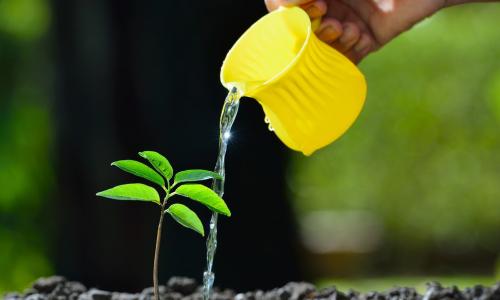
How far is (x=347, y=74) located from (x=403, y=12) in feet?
1.34

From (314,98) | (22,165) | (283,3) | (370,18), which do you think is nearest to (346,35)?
(370,18)

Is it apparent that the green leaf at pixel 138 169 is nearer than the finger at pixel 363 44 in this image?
Yes

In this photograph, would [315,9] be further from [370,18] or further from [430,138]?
[430,138]

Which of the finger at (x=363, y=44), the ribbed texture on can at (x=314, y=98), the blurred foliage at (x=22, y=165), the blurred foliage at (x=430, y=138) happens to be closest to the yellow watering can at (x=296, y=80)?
the ribbed texture on can at (x=314, y=98)

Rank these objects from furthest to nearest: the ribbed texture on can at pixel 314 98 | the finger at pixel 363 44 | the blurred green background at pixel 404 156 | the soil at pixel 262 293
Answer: the blurred green background at pixel 404 156 → the finger at pixel 363 44 → the soil at pixel 262 293 → the ribbed texture on can at pixel 314 98

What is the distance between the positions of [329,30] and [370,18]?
0.20 meters

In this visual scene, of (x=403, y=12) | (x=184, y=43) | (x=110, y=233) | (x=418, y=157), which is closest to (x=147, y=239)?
(x=110, y=233)

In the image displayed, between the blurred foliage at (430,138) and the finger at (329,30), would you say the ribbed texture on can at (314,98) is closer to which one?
the finger at (329,30)

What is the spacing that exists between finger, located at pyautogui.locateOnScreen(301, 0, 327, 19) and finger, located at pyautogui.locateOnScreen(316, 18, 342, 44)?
0.06 m

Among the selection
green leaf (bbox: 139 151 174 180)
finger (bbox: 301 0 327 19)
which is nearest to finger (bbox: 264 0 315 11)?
finger (bbox: 301 0 327 19)

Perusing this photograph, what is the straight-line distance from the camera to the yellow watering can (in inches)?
66.8

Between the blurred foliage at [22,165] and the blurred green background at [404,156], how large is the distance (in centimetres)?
1

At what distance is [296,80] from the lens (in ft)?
5.55

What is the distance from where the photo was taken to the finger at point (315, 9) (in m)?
1.94
